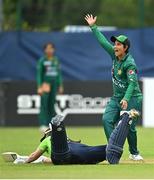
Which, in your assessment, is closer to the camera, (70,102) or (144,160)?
(144,160)

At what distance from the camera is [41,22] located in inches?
1094

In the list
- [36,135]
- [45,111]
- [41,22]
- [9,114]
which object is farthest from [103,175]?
[41,22]

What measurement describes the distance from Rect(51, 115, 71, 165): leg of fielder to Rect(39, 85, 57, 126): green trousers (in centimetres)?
1032

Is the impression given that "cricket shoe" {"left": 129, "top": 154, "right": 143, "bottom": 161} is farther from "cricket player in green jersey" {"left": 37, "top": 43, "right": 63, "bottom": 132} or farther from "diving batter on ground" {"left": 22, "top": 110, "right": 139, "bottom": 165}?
"cricket player in green jersey" {"left": 37, "top": 43, "right": 63, "bottom": 132}

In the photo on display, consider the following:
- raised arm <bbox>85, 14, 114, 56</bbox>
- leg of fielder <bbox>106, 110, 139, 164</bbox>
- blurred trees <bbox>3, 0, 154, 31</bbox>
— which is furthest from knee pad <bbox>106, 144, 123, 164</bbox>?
blurred trees <bbox>3, 0, 154, 31</bbox>

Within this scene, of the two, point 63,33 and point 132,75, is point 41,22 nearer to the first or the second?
point 63,33

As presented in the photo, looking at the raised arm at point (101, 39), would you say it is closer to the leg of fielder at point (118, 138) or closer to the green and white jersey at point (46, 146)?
the leg of fielder at point (118, 138)

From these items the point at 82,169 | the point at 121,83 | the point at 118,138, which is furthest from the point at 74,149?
the point at 121,83

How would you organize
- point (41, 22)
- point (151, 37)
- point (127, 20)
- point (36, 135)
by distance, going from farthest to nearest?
1. point (127, 20)
2. point (41, 22)
3. point (151, 37)
4. point (36, 135)

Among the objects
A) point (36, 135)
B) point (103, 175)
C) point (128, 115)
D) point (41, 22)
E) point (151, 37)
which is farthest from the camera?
A: point (41, 22)

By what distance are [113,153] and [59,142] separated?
0.83 m

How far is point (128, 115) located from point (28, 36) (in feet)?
41.8

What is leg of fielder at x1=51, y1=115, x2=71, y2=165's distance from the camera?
13523 mm

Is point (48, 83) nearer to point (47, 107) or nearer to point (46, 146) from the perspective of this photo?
point (47, 107)
